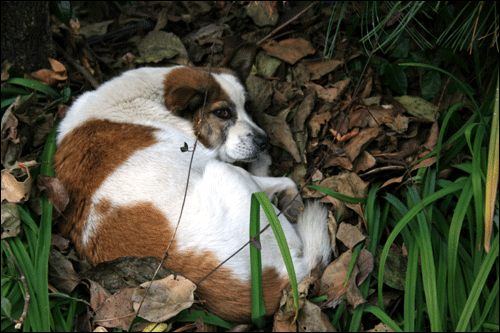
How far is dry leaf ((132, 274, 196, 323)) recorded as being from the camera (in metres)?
1.79

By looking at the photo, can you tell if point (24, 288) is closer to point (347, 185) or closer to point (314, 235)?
point (314, 235)

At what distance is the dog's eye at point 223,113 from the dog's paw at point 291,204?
0.70 meters

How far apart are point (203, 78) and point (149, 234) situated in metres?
1.29

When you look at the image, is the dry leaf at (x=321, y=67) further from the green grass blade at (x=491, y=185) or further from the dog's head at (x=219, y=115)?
the green grass blade at (x=491, y=185)

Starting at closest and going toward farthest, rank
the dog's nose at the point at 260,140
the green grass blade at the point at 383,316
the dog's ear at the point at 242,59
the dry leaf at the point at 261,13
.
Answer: the green grass blade at the point at 383,316 < the dog's nose at the point at 260,140 < the dog's ear at the point at 242,59 < the dry leaf at the point at 261,13

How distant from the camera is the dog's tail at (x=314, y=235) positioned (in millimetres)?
2023

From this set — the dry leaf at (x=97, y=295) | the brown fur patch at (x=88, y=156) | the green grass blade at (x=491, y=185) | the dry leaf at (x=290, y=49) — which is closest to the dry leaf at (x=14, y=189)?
the brown fur patch at (x=88, y=156)

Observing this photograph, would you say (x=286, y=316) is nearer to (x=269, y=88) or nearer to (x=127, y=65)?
(x=269, y=88)

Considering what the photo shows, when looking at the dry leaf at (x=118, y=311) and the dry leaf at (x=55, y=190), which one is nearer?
the dry leaf at (x=118, y=311)

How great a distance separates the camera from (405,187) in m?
2.25

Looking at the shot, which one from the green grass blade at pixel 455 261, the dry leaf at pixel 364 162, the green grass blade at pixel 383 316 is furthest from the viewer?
the dry leaf at pixel 364 162

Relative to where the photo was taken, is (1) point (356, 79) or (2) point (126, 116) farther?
(1) point (356, 79)

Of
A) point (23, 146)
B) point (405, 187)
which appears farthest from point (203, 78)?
point (405, 187)

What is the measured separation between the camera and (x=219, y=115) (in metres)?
2.71
